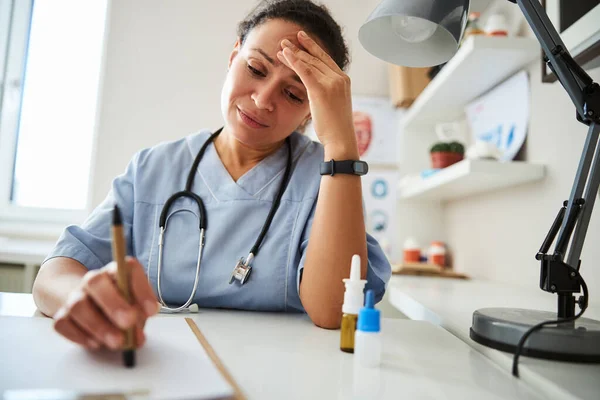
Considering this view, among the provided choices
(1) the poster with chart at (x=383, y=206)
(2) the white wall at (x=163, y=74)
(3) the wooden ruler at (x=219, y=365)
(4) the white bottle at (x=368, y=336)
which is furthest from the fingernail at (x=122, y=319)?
(2) the white wall at (x=163, y=74)

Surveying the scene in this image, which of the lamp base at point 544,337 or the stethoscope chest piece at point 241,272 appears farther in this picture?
the stethoscope chest piece at point 241,272

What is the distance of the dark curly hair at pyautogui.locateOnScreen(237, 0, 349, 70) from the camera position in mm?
988

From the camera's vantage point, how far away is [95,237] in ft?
2.89

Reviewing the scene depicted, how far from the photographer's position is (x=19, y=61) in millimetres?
2455

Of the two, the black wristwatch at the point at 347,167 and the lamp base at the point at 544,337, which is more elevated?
the black wristwatch at the point at 347,167

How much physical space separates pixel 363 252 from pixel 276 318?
19 cm

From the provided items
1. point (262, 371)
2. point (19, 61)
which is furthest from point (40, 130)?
point (262, 371)

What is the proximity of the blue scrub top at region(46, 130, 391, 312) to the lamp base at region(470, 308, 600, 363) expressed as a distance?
0.79 feet

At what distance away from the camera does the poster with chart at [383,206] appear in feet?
7.53

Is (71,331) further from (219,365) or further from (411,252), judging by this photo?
(411,252)

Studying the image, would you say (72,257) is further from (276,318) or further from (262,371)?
(262,371)

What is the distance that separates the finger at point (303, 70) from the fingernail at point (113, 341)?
569 mm

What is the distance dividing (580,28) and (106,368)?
3.13ft

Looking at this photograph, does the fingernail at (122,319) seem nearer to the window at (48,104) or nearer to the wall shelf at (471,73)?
the wall shelf at (471,73)
